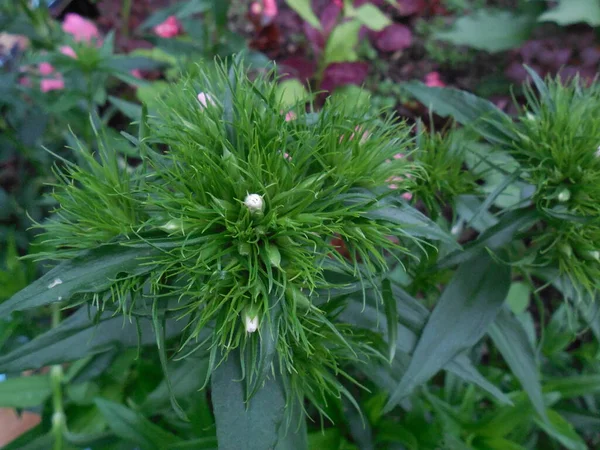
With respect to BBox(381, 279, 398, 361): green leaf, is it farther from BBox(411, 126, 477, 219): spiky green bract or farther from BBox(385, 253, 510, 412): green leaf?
BBox(411, 126, 477, 219): spiky green bract

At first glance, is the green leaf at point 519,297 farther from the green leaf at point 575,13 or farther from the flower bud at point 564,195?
the green leaf at point 575,13

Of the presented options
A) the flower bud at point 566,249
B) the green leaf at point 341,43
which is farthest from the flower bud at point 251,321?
the green leaf at point 341,43

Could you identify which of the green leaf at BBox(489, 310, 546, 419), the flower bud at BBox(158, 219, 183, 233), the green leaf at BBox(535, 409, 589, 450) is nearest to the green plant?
the flower bud at BBox(158, 219, 183, 233)

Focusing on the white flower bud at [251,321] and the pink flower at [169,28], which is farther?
the pink flower at [169,28]

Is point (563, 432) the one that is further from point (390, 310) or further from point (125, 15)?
point (125, 15)

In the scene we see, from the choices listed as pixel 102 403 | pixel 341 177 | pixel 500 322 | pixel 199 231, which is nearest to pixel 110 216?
pixel 199 231

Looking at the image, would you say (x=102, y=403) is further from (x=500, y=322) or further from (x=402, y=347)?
(x=500, y=322)
